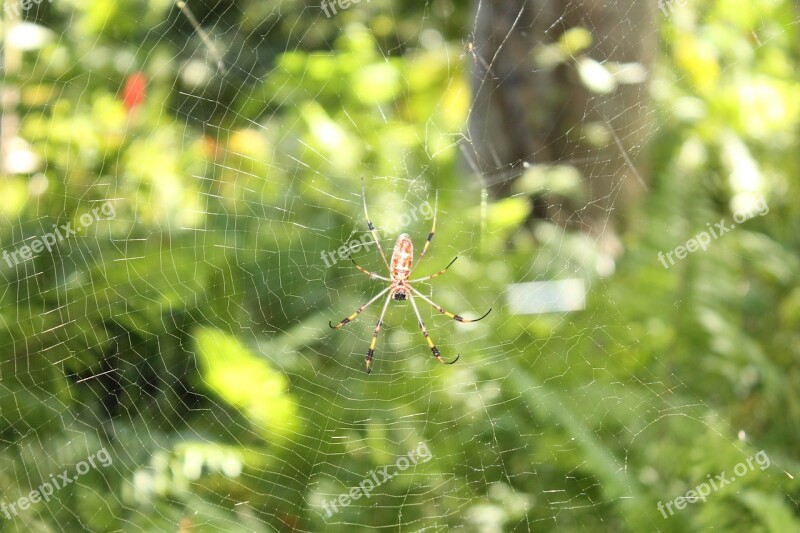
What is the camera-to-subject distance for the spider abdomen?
140 inches

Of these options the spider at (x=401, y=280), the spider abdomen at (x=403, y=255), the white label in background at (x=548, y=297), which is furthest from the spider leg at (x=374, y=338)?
the white label in background at (x=548, y=297)

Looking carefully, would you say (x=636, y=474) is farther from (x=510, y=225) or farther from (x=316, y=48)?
A: (x=316, y=48)

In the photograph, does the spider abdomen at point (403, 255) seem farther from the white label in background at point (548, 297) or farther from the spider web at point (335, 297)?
the white label in background at point (548, 297)

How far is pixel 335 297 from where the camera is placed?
3.74 metres

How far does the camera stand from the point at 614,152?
349cm

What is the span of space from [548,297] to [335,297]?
1130mm

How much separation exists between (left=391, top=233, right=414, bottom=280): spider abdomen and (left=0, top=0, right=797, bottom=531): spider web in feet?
0.54

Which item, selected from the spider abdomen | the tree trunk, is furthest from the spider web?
the spider abdomen

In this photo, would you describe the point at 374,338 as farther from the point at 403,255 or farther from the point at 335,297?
the point at 403,255

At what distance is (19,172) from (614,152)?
9.55ft

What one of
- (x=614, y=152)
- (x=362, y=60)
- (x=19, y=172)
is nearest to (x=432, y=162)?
(x=362, y=60)

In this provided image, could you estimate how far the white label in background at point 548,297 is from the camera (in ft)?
11.2

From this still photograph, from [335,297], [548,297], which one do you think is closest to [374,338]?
[335,297]

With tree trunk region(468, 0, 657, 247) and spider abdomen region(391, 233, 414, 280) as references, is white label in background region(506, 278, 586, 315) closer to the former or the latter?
tree trunk region(468, 0, 657, 247)
